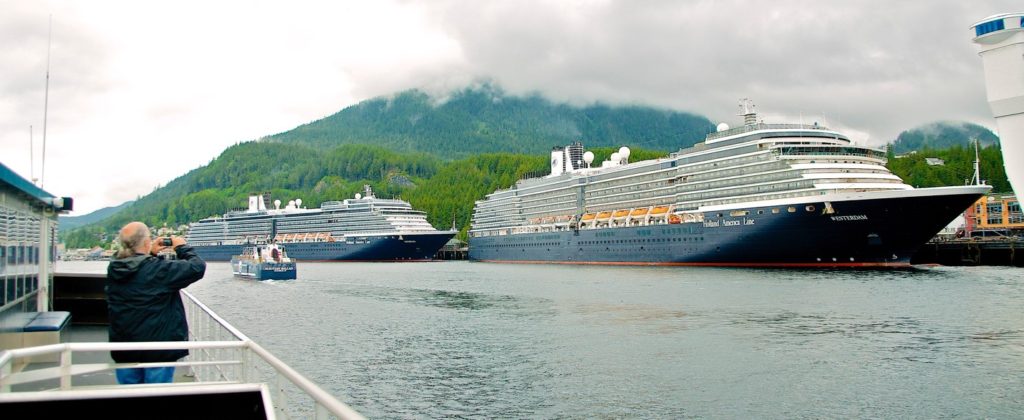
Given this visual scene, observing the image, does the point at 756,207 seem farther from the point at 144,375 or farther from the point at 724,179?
the point at 144,375

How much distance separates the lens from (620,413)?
46.2ft

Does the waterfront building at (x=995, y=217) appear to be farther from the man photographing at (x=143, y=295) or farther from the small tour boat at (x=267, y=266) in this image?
the man photographing at (x=143, y=295)

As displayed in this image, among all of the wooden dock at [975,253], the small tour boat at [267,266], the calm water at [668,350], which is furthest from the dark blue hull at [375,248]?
the calm water at [668,350]

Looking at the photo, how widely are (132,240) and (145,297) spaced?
0.51 m

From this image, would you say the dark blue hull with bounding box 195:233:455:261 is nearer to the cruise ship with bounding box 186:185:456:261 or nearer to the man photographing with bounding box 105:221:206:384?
the cruise ship with bounding box 186:185:456:261

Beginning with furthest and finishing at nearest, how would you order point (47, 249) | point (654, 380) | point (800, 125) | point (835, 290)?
1. point (800, 125)
2. point (835, 290)
3. point (654, 380)
4. point (47, 249)

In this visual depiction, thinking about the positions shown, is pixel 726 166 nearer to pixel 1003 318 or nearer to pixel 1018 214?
pixel 1003 318

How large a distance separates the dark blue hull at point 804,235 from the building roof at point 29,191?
170 feet

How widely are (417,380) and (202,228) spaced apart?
5180 inches

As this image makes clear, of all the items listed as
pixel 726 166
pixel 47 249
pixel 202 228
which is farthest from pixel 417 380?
pixel 202 228

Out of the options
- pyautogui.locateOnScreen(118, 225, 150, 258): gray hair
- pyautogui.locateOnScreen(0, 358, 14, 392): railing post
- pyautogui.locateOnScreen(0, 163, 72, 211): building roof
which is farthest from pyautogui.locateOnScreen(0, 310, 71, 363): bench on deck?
pyautogui.locateOnScreen(0, 358, 14, 392): railing post

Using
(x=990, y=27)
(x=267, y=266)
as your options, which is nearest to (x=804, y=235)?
(x=990, y=27)

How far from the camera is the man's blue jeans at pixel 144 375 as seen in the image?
6348mm

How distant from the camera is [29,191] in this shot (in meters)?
9.41
